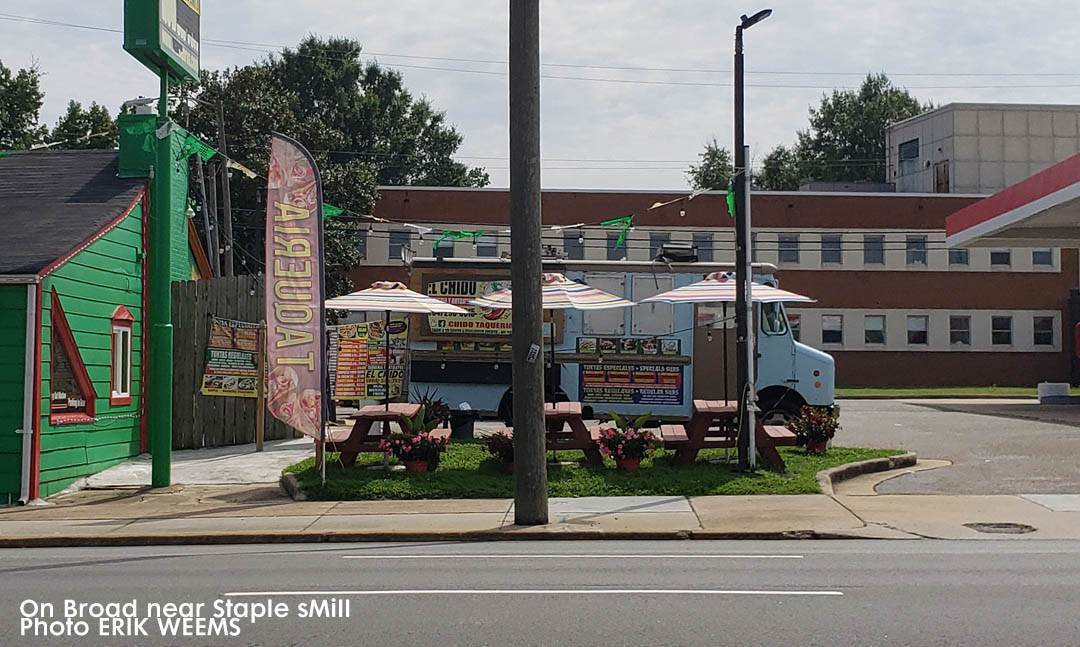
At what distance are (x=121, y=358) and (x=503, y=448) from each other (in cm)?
618

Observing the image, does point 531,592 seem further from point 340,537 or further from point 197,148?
point 197,148

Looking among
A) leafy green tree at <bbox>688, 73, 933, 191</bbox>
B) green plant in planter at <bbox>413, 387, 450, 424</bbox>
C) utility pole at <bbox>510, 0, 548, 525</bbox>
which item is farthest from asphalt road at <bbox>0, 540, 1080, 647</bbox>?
leafy green tree at <bbox>688, 73, 933, 191</bbox>

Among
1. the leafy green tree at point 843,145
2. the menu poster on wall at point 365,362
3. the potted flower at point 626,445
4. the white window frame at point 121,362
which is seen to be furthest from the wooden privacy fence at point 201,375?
the leafy green tree at point 843,145

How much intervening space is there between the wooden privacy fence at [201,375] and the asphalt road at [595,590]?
7.06 m

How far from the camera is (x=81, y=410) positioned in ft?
51.2

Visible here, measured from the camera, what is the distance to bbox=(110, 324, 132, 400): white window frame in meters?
16.8

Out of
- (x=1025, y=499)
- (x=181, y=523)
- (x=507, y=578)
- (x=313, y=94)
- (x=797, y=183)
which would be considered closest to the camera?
(x=507, y=578)

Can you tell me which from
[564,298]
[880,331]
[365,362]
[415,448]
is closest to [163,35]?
[415,448]

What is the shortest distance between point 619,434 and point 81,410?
24.1 feet

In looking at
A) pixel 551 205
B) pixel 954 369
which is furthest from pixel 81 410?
pixel 954 369

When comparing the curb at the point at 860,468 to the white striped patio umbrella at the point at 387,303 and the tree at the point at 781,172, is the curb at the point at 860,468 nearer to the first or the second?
the white striped patio umbrella at the point at 387,303

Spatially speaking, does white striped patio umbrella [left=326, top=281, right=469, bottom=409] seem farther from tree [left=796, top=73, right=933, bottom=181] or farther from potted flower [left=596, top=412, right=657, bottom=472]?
tree [left=796, top=73, right=933, bottom=181]

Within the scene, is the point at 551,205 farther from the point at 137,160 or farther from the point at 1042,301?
the point at 137,160

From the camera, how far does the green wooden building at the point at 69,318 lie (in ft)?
46.5
